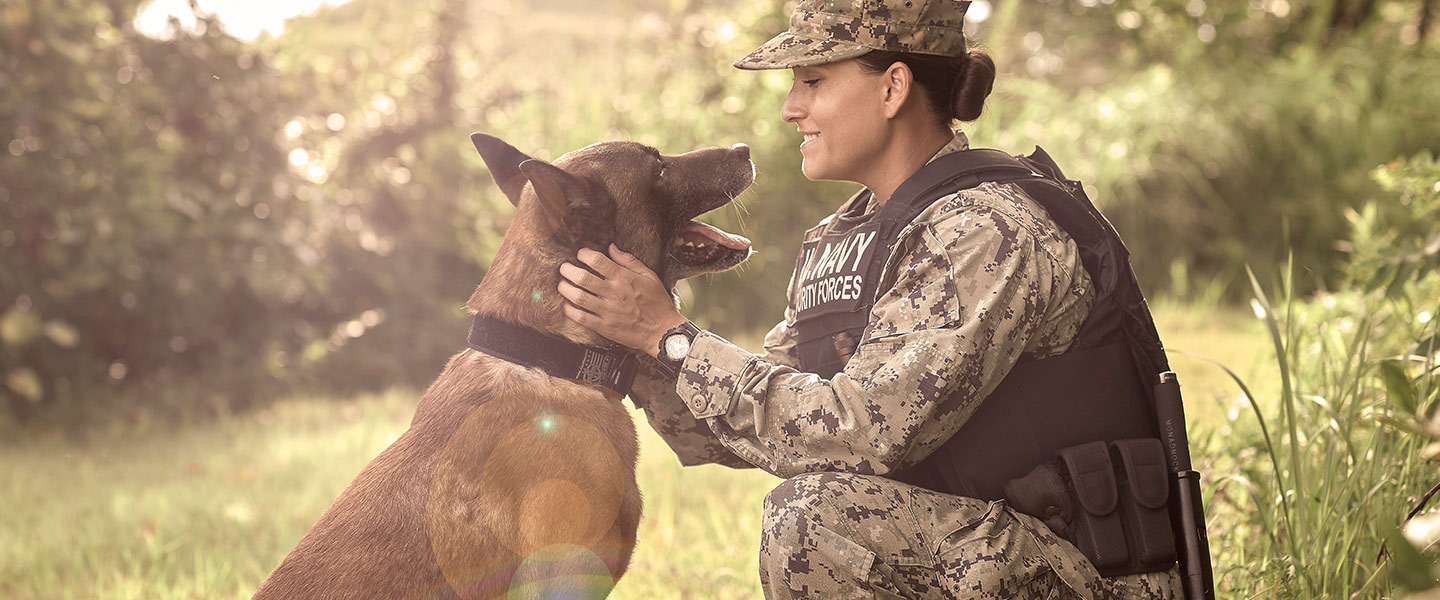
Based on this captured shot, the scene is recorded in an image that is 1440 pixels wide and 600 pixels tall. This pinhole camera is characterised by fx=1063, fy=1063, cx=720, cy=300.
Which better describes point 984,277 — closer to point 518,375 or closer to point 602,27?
point 518,375

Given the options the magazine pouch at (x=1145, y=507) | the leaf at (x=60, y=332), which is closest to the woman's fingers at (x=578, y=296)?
the magazine pouch at (x=1145, y=507)

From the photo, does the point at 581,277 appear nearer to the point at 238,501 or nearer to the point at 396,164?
the point at 238,501

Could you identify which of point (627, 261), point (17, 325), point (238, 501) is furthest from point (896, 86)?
point (17, 325)

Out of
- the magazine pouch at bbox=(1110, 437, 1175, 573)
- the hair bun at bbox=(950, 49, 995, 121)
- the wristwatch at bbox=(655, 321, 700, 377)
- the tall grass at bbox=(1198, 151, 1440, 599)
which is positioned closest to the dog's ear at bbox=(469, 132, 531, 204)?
the wristwatch at bbox=(655, 321, 700, 377)

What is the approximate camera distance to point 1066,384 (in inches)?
98.0

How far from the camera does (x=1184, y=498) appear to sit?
8.01ft

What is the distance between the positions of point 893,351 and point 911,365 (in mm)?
95

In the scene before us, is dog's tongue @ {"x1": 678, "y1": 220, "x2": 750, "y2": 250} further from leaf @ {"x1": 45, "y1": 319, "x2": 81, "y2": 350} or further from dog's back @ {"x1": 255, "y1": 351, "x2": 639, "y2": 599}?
leaf @ {"x1": 45, "y1": 319, "x2": 81, "y2": 350}

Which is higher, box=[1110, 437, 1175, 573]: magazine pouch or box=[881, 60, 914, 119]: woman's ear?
box=[881, 60, 914, 119]: woman's ear

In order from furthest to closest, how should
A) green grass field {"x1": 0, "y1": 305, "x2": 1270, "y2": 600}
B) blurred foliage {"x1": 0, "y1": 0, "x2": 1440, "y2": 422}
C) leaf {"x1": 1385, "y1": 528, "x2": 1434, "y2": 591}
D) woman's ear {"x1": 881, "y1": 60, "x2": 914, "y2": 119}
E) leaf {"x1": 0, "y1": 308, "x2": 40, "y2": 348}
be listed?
blurred foliage {"x1": 0, "y1": 0, "x2": 1440, "y2": 422}, leaf {"x1": 0, "y1": 308, "x2": 40, "y2": 348}, green grass field {"x1": 0, "y1": 305, "x2": 1270, "y2": 600}, woman's ear {"x1": 881, "y1": 60, "x2": 914, "y2": 119}, leaf {"x1": 1385, "y1": 528, "x2": 1434, "y2": 591}

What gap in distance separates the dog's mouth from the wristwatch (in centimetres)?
48

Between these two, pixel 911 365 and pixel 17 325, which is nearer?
pixel 911 365

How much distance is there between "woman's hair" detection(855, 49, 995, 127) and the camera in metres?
2.71

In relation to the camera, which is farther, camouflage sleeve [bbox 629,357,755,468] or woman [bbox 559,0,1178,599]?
camouflage sleeve [bbox 629,357,755,468]
